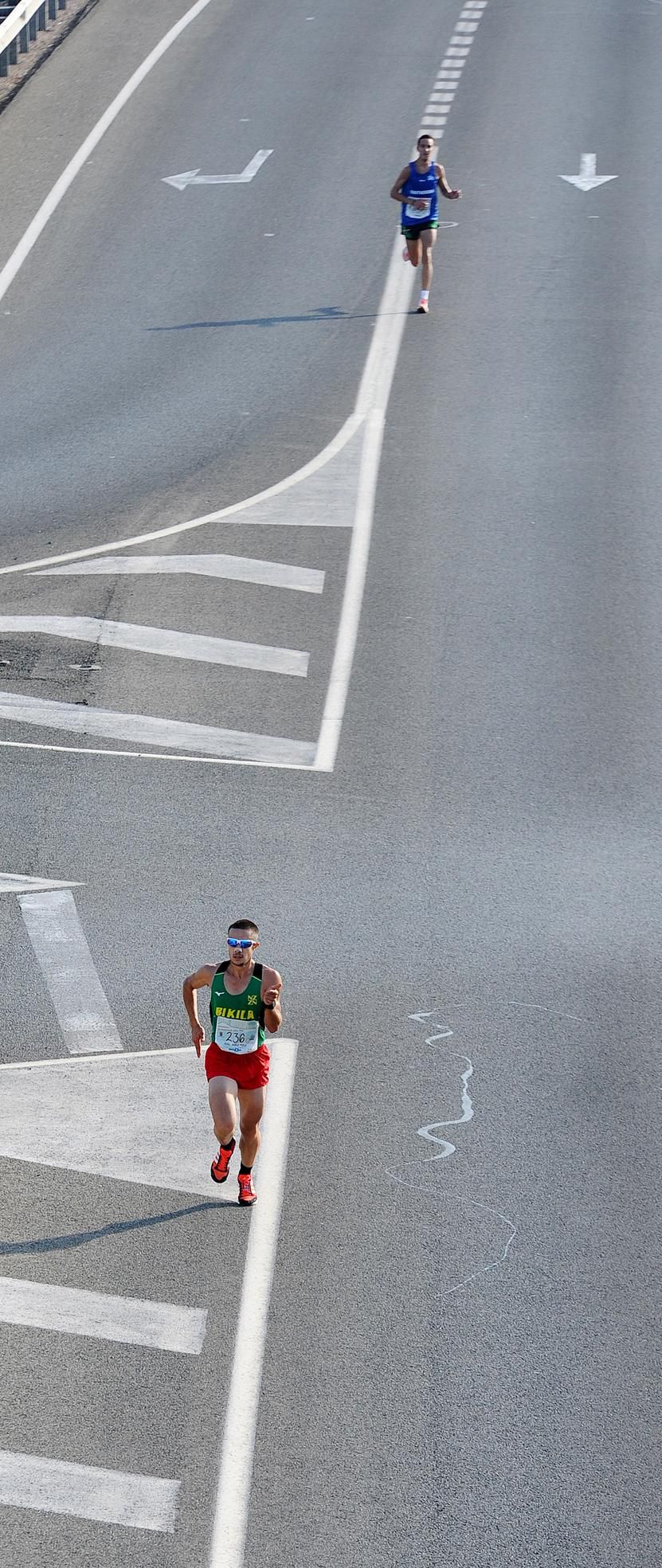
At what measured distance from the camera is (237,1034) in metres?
10.1

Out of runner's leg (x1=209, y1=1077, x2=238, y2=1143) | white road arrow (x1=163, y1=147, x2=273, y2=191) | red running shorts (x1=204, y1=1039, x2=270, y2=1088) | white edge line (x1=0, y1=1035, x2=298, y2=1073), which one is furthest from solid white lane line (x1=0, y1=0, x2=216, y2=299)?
runner's leg (x1=209, y1=1077, x2=238, y2=1143)

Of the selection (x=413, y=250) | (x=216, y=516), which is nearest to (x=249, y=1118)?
(x=216, y=516)

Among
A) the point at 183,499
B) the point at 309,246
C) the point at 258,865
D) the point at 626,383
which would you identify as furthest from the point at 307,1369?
A: the point at 309,246

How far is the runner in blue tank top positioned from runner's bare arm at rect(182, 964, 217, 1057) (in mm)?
15847

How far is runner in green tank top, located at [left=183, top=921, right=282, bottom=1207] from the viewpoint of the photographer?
998 centimetres

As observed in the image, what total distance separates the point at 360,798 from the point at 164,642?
3.67 metres

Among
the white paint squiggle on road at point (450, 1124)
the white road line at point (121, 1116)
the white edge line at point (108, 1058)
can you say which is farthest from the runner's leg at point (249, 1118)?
the white edge line at point (108, 1058)

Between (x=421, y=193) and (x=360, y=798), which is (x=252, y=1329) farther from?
(x=421, y=193)

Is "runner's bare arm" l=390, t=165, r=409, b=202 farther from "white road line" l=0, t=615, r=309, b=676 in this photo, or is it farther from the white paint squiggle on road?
the white paint squiggle on road

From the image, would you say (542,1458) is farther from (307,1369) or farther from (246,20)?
(246,20)

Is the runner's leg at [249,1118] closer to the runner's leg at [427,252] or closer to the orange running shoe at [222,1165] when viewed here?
the orange running shoe at [222,1165]

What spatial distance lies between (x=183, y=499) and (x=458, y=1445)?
14023 mm

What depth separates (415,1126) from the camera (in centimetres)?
1110

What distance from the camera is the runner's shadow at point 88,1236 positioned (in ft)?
32.7
